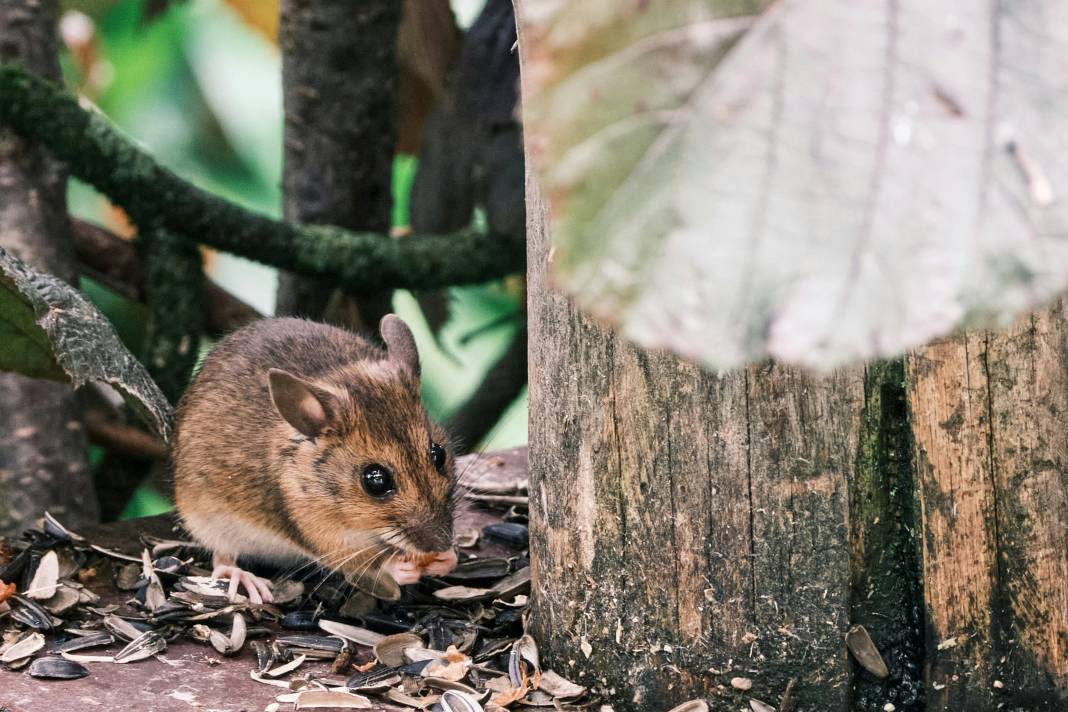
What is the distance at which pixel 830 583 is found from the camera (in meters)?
1.85

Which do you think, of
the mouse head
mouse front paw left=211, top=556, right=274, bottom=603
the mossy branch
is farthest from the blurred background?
mouse front paw left=211, top=556, right=274, bottom=603

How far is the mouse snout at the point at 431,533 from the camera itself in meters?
2.45

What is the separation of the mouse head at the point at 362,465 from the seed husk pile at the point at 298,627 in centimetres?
11

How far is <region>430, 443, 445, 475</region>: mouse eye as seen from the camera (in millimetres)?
2611

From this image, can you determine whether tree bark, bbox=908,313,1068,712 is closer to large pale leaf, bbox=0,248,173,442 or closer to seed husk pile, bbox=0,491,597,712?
seed husk pile, bbox=0,491,597,712

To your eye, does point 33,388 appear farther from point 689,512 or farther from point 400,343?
point 689,512

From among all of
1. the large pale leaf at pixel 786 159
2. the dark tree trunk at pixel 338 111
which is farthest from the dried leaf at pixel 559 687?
the dark tree trunk at pixel 338 111

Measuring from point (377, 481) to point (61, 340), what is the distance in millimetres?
772

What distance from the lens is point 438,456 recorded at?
8.64ft

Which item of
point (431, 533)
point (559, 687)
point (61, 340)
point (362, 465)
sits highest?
point (61, 340)

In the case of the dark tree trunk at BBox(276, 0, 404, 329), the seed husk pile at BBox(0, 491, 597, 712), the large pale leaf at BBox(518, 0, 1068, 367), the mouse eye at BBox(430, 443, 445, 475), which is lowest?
the seed husk pile at BBox(0, 491, 597, 712)

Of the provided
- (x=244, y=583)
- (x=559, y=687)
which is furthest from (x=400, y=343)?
(x=559, y=687)

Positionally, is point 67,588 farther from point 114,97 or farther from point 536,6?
point 114,97

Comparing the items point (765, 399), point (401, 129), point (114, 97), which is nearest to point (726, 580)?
point (765, 399)
